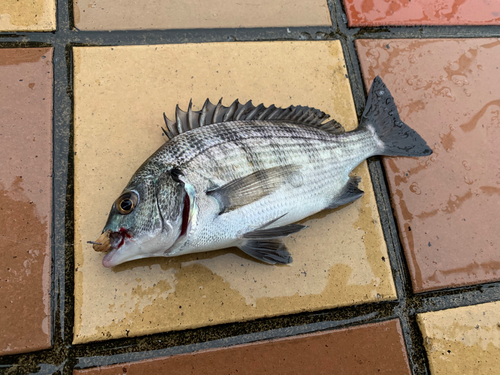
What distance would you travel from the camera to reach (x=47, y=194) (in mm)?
1433

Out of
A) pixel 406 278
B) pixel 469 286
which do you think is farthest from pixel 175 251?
pixel 469 286

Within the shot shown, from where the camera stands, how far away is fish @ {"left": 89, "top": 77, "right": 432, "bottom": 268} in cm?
122

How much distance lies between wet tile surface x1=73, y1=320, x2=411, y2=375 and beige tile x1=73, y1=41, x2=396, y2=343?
0.13 meters

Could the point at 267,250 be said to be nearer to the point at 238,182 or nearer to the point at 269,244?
the point at 269,244

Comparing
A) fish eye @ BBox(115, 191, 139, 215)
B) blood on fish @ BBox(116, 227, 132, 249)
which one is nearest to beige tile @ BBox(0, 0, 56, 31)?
fish eye @ BBox(115, 191, 139, 215)

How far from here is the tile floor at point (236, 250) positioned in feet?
4.47

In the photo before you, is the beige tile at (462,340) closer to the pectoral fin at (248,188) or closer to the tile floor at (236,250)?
the tile floor at (236,250)

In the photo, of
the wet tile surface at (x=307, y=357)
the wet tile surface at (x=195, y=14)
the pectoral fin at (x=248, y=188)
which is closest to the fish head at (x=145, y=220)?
the pectoral fin at (x=248, y=188)

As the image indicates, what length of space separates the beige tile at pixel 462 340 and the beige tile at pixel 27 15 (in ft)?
7.95

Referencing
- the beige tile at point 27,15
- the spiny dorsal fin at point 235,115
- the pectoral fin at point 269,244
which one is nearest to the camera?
the pectoral fin at point 269,244

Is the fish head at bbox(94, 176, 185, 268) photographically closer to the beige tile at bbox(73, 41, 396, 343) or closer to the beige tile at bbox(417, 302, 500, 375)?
the beige tile at bbox(73, 41, 396, 343)

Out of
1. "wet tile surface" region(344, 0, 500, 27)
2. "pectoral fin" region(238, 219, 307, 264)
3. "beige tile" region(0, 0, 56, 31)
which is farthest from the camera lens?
"wet tile surface" region(344, 0, 500, 27)

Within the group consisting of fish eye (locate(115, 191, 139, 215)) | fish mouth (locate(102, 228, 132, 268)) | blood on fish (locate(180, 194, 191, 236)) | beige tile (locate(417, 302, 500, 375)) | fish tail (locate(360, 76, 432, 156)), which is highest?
fish tail (locate(360, 76, 432, 156))

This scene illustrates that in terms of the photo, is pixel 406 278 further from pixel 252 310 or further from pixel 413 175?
pixel 252 310
